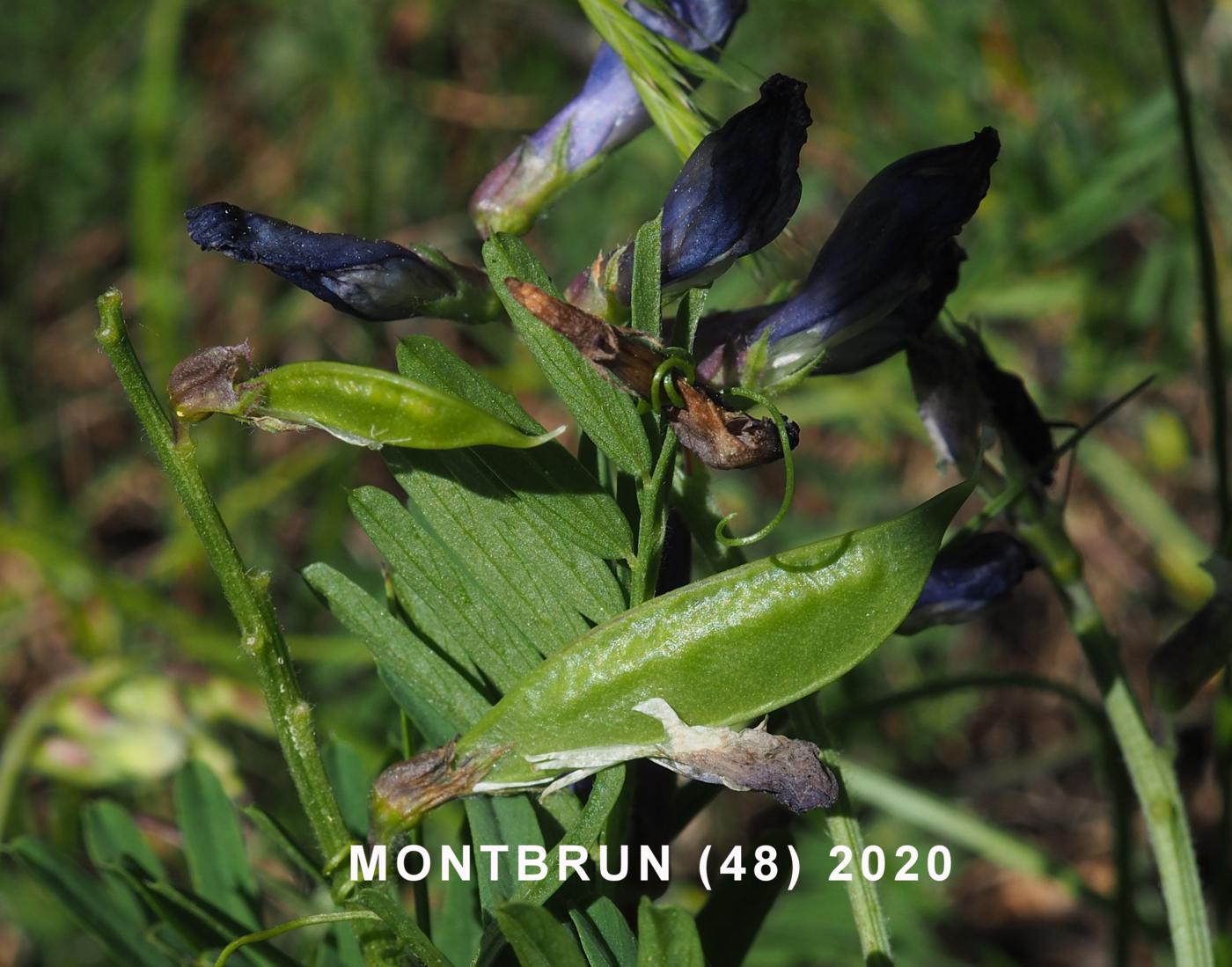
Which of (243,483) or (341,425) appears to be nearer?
(341,425)

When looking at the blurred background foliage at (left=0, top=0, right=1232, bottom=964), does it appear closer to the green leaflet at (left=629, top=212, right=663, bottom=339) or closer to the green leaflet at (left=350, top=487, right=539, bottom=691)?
the green leaflet at (left=350, top=487, right=539, bottom=691)

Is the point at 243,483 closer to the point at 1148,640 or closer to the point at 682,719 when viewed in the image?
the point at 1148,640

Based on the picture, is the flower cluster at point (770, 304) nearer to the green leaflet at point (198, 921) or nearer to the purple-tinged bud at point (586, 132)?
the purple-tinged bud at point (586, 132)

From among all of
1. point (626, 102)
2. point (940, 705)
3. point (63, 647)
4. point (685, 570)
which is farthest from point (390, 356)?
A: point (685, 570)

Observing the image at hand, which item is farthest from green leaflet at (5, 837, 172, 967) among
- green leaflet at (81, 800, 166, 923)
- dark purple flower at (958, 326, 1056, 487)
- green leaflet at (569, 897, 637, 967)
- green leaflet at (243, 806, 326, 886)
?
dark purple flower at (958, 326, 1056, 487)

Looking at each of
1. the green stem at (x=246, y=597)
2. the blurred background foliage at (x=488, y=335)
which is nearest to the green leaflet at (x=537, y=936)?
the green stem at (x=246, y=597)

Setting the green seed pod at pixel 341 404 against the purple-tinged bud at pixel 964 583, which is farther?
the purple-tinged bud at pixel 964 583

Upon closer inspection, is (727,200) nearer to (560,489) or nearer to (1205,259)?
(560,489)
